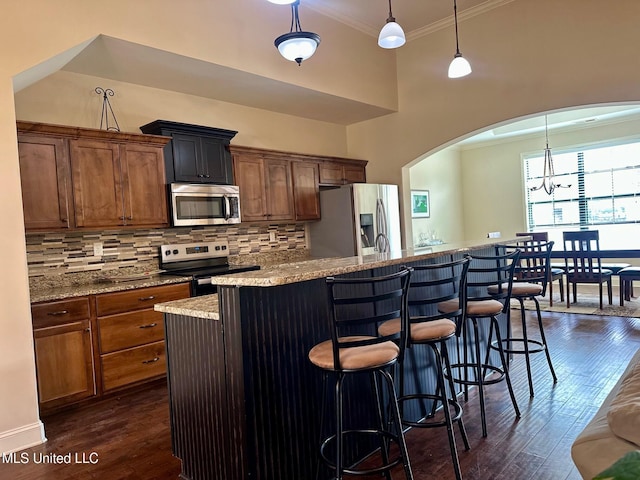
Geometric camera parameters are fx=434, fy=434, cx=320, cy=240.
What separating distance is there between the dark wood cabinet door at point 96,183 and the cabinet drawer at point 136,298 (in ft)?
2.00

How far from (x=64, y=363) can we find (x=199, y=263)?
1.57 metres

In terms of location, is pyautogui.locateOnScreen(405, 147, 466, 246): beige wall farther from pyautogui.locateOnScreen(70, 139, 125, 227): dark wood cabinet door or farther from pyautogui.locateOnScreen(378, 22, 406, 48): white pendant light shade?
pyautogui.locateOnScreen(70, 139, 125, 227): dark wood cabinet door

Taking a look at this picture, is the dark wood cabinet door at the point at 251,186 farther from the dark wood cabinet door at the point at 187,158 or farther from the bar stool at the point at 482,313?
the bar stool at the point at 482,313

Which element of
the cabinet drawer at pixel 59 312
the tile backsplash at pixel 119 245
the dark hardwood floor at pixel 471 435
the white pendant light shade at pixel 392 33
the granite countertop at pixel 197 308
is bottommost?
the dark hardwood floor at pixel 471 435

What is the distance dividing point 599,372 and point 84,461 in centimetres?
367

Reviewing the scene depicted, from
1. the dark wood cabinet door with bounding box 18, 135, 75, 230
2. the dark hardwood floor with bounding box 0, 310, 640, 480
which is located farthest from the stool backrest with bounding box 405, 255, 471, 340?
the dark wood cabinet door with bounding box 18, 135, 75, 230

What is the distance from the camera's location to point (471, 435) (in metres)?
2.53

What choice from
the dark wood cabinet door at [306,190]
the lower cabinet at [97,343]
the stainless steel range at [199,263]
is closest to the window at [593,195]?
the dark wood cabinet door at [306,190]

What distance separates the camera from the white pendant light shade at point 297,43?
2.86m

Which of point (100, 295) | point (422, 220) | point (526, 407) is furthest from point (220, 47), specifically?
point (422, 220)

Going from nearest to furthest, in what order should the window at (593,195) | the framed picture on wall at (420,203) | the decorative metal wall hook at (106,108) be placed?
the decorative metal wall hook at (106,108) < the window at (593,195) < the framed picture on wall at (420,203)

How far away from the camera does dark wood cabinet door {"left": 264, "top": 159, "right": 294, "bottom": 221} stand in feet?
15.8

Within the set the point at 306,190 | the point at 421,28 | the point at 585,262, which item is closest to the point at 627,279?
the point at 585,262

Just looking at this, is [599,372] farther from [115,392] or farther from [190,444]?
[115,392]
